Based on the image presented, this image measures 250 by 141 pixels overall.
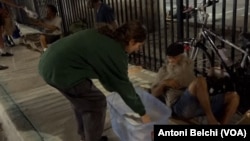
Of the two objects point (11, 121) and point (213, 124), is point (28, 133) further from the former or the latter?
point (213, 124)

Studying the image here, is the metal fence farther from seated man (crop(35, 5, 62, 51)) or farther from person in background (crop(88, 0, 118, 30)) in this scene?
seated man (crop(35, 5, 62, 51))

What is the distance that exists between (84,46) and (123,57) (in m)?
0.32

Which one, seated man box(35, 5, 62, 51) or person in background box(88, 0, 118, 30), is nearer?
person in background box(88, 0, 118, 30)

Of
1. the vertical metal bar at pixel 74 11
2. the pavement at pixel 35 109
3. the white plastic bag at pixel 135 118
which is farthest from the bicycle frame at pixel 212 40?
the vertical metal bar at pixel 74 11

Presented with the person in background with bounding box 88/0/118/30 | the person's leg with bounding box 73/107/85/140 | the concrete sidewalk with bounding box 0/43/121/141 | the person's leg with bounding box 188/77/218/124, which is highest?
the person in background with bounding box 88/0/118/30

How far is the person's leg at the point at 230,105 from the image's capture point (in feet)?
10.2

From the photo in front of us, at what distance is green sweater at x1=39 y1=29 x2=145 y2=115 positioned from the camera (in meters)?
2.48

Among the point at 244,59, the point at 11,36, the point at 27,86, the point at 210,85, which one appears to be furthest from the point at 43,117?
the point at 11,36

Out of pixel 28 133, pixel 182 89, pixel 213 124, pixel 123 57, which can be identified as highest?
pixel 123 57

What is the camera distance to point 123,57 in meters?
2.52

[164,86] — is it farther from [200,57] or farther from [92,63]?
[200,57]

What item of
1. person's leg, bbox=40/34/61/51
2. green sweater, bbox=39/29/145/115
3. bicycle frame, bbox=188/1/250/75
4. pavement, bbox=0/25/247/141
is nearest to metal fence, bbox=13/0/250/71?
bicycle frame, bbox=188/1/250/75

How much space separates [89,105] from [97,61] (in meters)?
0.51

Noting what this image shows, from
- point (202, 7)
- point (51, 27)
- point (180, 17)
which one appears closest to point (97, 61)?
point (202, 7)
